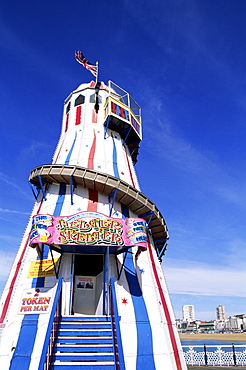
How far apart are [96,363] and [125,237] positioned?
6.14m

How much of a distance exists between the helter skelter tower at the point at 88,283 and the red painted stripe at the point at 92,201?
72 millimetres

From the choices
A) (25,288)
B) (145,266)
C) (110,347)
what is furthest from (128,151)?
(110,347)

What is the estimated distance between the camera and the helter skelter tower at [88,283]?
12125 mm

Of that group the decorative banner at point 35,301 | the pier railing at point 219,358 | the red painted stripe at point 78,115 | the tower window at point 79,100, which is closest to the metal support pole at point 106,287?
the decorative banner at point 35,301

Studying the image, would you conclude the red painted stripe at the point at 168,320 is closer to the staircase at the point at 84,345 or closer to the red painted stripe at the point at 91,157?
the staircase at the point at 84,345

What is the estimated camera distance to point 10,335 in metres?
13.3

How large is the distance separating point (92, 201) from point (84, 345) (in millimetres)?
9188

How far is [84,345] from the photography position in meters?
11.9

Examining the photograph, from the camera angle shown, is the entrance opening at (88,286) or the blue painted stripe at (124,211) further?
the blue painted stripe at (124,211)

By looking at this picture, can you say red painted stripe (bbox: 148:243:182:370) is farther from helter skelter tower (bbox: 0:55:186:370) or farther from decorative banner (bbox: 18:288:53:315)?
decorative banner (bbox: 18:288:53:315)

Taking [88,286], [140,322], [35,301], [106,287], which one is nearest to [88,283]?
[88,286]

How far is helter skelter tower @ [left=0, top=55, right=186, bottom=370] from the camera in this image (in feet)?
39.8

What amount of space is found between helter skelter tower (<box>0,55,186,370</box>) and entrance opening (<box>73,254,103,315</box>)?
6cm

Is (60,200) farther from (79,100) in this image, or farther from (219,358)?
(219,358)
